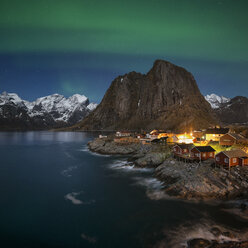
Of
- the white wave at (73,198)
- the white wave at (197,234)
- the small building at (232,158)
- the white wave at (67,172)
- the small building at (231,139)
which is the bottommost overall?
the white wave at (67,172)

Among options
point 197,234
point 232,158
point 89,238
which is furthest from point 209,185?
point 89,238

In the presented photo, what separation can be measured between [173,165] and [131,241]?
814 inches

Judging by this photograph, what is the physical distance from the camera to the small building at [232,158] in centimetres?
2987

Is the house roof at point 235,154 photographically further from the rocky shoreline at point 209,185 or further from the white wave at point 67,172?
the white wave at point 67,172

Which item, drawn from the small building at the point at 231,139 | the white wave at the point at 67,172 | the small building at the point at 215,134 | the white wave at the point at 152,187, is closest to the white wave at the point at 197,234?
the white wave at the point at 152,187

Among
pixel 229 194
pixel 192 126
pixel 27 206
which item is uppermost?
pixel 192 126

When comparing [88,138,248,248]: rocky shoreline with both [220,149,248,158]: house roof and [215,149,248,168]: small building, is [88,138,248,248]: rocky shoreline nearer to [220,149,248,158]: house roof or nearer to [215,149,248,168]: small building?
[215,149,248,168]: small building

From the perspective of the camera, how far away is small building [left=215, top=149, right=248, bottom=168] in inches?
1176

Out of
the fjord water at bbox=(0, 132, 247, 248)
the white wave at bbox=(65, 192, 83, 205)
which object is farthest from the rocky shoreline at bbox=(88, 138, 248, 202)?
the white wave at bbox=(65, 192, 83, 205)

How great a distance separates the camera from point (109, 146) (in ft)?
232

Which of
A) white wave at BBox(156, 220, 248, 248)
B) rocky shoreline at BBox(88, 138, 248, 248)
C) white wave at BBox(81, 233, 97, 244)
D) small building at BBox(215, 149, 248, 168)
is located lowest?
white wave at BBox(81, 233, 97, 244)

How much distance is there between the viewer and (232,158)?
98.9ft

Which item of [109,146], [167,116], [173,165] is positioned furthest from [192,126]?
[173,165]

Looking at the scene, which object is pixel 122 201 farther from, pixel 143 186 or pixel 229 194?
pixel 229 194
